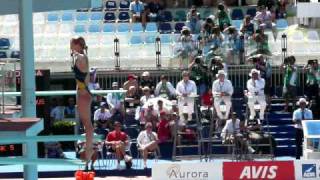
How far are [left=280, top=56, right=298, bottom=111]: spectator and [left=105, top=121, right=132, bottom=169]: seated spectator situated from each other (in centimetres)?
492

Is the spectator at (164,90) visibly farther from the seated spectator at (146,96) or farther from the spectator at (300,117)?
the spectator at (300,117)

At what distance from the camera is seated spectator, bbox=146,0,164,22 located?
1232 inches

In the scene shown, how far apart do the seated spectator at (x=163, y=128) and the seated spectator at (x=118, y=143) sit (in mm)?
1127

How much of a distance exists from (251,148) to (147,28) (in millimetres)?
7545

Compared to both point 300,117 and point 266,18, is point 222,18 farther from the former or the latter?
point 300,117

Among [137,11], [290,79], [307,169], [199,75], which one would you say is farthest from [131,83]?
[137,11]

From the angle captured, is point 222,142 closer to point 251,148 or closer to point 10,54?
point 251,148

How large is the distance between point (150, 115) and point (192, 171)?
8.89 ft

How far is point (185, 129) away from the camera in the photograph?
24.5 m

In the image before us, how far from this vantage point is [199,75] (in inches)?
1012

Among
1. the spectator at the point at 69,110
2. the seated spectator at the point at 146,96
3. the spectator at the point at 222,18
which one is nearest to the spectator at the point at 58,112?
the spectator at the point at 69,110

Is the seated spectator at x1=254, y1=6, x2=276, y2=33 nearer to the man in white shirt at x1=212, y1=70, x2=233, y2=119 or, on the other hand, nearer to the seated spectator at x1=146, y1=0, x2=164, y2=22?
the seated spectator at x1=146, y1=0, x2=164, y2=22

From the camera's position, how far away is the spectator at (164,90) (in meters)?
25.2

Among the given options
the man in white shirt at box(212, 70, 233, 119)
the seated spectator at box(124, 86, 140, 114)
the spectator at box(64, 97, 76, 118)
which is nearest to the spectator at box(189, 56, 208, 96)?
→ the man in white shirt at box(212, 70, 233, 119)
